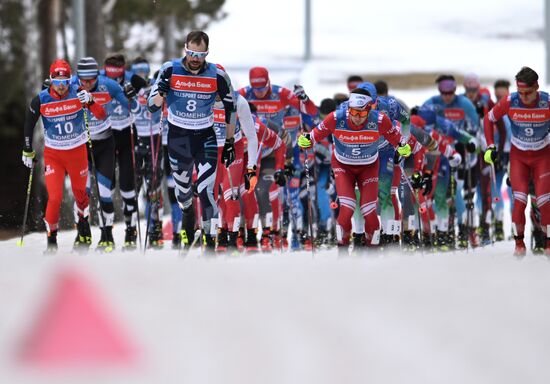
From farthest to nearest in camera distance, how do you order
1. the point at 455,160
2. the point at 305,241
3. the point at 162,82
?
the point at 305,241 → the point at 455,160 → the point at 162,82

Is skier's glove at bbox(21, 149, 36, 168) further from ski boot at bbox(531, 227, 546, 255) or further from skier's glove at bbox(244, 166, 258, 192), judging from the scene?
ski boot at bbox(531, 227, 546, 255)

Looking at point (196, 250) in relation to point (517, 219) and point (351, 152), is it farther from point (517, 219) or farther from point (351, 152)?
point (517, 219)

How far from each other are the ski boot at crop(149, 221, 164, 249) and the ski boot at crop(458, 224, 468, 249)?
387cm

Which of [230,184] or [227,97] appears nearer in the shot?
[227,97]

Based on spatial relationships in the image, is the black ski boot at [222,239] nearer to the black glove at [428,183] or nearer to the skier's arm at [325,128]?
the skier's arm at [325,128]

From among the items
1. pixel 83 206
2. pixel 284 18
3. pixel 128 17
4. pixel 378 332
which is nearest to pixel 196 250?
pixel 83 206

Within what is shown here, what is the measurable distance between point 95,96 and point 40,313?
7.81 meters

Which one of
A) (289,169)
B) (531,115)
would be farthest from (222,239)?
(531,115)

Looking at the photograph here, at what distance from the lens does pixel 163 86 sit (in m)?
11.9

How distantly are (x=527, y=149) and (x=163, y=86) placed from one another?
4003mm

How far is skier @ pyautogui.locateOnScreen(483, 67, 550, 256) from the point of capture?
527 inches

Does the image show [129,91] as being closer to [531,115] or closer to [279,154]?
[279,154]

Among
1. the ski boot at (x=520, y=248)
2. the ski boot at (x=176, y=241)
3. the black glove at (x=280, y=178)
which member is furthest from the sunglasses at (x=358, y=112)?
the ski boot at (x=176, y=241)

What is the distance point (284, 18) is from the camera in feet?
363
